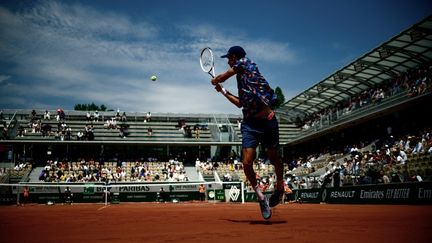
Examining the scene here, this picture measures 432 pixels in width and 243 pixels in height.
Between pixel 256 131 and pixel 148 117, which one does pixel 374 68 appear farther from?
pixel 256 131

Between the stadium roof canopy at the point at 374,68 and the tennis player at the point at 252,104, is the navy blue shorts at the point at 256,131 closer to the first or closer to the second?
the tennis player at the point at 252,104

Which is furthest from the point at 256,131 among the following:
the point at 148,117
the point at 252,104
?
the point at 148,117

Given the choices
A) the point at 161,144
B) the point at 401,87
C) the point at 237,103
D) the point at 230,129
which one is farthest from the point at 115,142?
the point at 237,103

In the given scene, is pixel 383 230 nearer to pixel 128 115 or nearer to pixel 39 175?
pixel 39 175

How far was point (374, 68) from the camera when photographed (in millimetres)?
27281

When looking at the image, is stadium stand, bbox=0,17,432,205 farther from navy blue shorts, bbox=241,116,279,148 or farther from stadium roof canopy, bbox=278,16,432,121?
navy blue shorts, bbox=241,116,279,148

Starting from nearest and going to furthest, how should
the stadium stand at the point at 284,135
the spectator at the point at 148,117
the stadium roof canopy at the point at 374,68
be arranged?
1. the stadium roof canopy at the point at 374,68
2. the stadium stand at the point at 284,135
3. the spectator at the point at 148,117

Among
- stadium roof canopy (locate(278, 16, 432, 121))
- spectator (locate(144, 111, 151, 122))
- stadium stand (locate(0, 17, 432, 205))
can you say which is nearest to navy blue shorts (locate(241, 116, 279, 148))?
stadium stand (locate(0, 17, 432, 205))

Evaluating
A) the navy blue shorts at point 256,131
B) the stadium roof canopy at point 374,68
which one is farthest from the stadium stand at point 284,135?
the navy blue shorts at point 256,131

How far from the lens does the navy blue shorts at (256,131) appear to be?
5.64m

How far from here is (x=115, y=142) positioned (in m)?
37.5

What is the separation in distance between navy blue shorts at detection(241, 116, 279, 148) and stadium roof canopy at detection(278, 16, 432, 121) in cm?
1789

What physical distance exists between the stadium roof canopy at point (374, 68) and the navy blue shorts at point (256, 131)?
17.9 m

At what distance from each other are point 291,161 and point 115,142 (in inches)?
689
